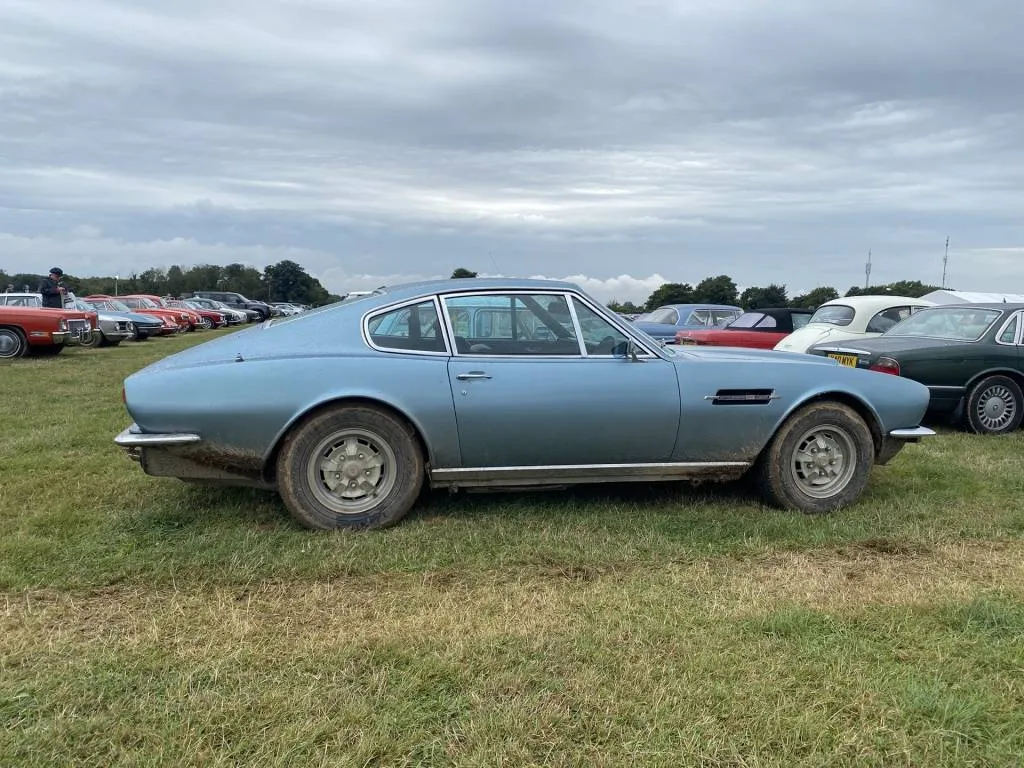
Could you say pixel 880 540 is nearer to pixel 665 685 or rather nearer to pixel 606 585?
pixel 606 585

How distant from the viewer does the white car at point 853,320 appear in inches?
395

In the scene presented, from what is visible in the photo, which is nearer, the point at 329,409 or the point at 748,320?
the point at 329,409

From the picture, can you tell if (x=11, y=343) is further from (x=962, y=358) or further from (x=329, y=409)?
(x=962, y=358)

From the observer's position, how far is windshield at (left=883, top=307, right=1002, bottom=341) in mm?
7637

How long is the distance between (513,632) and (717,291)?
47579 mm

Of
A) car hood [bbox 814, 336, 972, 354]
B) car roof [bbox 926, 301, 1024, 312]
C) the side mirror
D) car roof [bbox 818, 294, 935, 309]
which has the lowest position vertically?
car hood [bbox 814, 336, 972, 354]

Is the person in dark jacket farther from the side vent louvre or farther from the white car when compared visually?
the side vent louvre

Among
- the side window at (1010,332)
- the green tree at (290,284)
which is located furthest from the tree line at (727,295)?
the green tree at (290,284)

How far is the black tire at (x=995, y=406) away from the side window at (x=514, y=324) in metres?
5.00

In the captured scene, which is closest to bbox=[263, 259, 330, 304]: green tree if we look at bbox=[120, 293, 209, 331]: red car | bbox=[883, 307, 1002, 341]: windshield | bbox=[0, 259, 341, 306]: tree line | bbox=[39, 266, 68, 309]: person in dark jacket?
bbox=[0, 259, 341, 306]: tree line

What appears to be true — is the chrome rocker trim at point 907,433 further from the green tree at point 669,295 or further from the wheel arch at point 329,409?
the green tree at point 669,295

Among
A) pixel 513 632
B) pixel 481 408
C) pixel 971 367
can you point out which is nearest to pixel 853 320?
pixel 971 367

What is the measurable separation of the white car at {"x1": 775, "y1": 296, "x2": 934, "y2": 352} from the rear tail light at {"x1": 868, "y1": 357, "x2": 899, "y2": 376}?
2.85 m

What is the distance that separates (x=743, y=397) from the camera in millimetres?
4418
